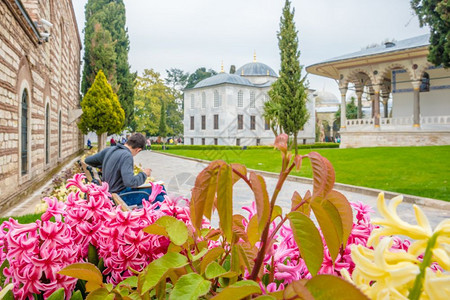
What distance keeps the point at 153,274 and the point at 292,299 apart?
0.32 metres

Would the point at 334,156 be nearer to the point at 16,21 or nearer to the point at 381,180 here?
the point at 381,180

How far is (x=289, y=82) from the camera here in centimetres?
2452

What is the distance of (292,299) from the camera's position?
0.62 meters

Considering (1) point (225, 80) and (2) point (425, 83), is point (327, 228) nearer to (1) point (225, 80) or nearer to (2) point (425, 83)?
(2) point (425, 83)

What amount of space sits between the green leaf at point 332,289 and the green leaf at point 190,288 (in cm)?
23

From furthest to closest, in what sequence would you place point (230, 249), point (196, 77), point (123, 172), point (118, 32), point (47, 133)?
point (196, 77) < point (118, 32) < point (47, 133) < point (123, 172) < point (230, 249)

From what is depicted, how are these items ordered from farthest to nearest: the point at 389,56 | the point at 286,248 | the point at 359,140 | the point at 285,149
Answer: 1. the point at 359,140
2. the point at 389,56
3. the point at 286,248
4. the point at 285,149

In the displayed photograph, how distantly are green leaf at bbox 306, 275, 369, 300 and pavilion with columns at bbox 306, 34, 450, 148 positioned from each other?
22.8 metres

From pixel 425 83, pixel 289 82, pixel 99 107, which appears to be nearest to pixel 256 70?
pixel 289 82

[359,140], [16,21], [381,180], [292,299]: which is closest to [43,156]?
[16,21]

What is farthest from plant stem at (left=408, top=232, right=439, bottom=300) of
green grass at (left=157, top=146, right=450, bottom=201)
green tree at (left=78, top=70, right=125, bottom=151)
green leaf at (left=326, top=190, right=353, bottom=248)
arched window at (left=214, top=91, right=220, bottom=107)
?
arched window at (left=214, top=91, right=220, bottom=107)

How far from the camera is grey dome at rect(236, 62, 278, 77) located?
50156 mm

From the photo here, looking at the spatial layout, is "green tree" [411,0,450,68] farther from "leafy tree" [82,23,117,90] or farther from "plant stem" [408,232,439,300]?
"leafy tree" [82,23,117,90]

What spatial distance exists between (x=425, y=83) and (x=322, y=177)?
25934mm
